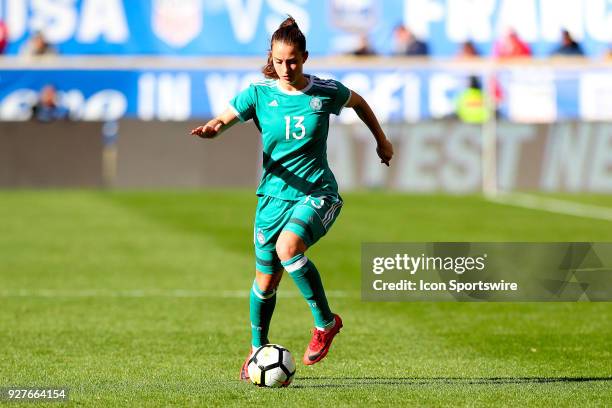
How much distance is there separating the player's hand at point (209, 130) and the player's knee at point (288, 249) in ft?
2.36

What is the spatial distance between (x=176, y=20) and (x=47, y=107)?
22.5 feet

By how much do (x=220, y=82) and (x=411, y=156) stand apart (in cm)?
490

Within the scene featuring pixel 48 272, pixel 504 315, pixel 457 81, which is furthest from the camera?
pixel 457 81

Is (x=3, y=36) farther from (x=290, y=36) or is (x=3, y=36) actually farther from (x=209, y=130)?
(x=290, y=36)

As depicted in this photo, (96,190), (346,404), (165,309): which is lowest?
(96,190)

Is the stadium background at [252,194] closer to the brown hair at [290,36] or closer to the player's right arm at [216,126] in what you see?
the player's right arm at [216,126]

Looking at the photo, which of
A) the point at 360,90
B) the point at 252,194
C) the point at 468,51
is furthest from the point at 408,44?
the point at 252,194

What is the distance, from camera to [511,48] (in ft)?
98.0

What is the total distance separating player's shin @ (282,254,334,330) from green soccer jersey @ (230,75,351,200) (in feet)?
1.37

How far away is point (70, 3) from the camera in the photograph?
3312cm

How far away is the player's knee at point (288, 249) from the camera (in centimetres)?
747

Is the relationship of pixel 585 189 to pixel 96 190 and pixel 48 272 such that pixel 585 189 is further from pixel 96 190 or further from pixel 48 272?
pixel 48 272

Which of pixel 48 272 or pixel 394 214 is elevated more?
pixel 48 272

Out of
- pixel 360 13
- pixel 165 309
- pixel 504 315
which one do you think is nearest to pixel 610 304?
pixel 504 315
